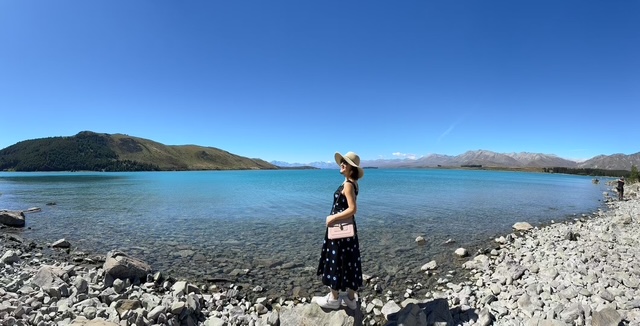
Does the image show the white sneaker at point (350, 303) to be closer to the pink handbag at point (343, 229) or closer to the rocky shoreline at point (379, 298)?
the rocky shoreline at point (379, 298)

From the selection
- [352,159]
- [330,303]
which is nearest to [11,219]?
[330,303]

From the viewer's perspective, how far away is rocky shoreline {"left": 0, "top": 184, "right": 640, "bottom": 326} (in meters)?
7.26

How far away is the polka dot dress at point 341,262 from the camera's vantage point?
7.07 metres

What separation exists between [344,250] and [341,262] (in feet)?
0.92

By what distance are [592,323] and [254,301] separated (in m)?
8.65

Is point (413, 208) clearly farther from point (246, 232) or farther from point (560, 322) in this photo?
point (560, 322)

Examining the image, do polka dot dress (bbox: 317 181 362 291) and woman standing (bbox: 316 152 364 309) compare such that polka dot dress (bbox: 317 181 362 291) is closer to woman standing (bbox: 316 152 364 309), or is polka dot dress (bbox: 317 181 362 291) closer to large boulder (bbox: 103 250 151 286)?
woman standing (bbox: 316 152 364 309)

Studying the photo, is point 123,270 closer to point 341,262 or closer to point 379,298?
point 341,262

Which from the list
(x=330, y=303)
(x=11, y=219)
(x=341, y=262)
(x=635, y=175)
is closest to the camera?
(x=341, y=262)

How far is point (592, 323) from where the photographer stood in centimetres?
673

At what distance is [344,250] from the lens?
710 centimetres

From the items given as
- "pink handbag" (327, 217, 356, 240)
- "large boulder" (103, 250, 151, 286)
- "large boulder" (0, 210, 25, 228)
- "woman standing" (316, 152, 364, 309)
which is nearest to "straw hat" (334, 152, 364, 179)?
"woman standing" (316, 152, 364, 309)

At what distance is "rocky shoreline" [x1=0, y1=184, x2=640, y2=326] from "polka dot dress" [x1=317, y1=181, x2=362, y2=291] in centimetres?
77

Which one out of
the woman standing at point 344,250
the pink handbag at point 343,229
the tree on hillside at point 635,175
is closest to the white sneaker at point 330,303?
the woman standing at point 344,250
